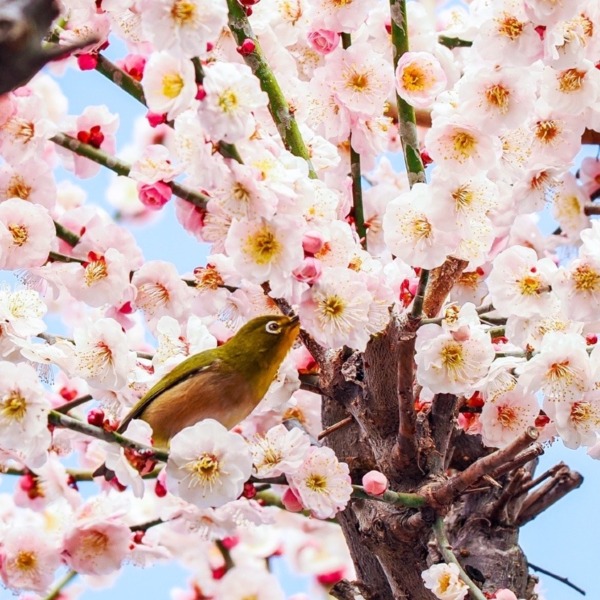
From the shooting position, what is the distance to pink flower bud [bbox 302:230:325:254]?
217 cm

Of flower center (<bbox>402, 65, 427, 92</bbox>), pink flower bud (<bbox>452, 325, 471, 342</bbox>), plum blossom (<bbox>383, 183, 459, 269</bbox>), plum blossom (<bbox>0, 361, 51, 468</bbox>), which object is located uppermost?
flower center (<bbox>402, 65, 427, 92</bbox>)

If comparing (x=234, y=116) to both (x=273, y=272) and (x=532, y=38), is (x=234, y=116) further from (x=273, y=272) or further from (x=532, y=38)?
(x=532, y=38)

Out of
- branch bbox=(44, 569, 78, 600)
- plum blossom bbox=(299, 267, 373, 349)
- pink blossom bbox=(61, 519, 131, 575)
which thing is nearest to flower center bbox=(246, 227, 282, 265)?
plum blossom bbox=(299, 267, 373, 349)

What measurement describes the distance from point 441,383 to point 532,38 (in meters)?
0.79

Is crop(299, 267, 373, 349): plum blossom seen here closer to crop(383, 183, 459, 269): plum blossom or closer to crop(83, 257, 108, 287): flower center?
crop(383, 183, 459, 269): plum blossom

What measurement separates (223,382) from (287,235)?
0.43 metres

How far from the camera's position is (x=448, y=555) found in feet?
7.56

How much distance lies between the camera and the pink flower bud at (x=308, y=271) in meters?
2.16

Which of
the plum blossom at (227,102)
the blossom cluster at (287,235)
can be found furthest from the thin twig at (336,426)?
the plum blossom at (227,102)

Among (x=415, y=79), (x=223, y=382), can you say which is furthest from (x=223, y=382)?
(x=415, y=79)

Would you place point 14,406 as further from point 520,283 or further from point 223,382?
Answer: point 520,283

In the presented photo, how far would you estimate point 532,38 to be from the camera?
232 cm

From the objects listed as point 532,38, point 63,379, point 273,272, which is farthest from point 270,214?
point 63,379

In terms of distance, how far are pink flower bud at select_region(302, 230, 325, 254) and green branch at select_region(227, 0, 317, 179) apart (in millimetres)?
284
